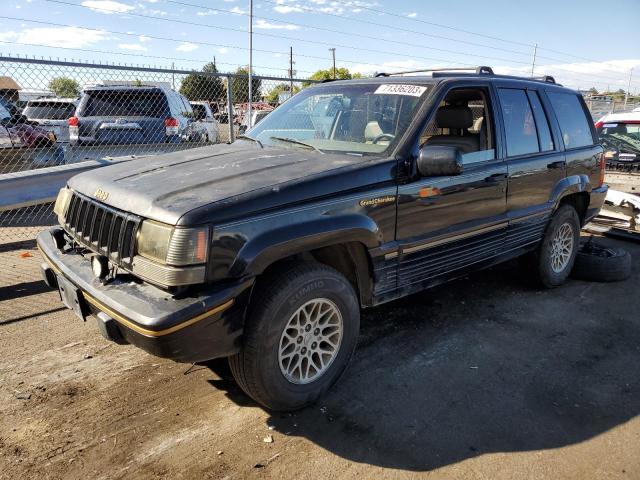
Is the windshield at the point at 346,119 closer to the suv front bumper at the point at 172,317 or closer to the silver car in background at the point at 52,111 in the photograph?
the suv front bumper at the point at 172,317

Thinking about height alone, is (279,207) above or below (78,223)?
above

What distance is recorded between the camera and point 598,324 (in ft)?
14.1

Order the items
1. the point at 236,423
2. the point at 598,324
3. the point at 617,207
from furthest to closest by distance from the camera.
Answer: the point at 617,207
the point at 598,324
the point at 236,423

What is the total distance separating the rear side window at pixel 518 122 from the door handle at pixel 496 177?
230mm

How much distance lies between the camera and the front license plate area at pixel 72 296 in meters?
2.86

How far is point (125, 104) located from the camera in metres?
9.02

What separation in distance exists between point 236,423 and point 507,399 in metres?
1.67

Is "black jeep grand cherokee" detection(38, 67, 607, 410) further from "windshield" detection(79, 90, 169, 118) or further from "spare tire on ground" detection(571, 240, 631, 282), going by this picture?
"windshield" detection(79, 90, 169, 118)

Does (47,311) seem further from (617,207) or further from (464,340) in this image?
(617,207)

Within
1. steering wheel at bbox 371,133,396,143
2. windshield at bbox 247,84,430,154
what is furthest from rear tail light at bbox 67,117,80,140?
steering wheel at bbox 371,133,396,143

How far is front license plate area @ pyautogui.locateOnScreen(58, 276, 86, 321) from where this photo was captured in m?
2.86

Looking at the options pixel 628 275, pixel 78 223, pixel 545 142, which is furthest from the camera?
pixel 628 275

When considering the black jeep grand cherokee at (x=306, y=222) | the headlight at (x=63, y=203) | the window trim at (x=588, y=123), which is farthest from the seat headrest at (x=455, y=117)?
the headlight at (x=63, y=203)

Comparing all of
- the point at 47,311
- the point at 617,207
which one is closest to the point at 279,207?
the point at 47,311
